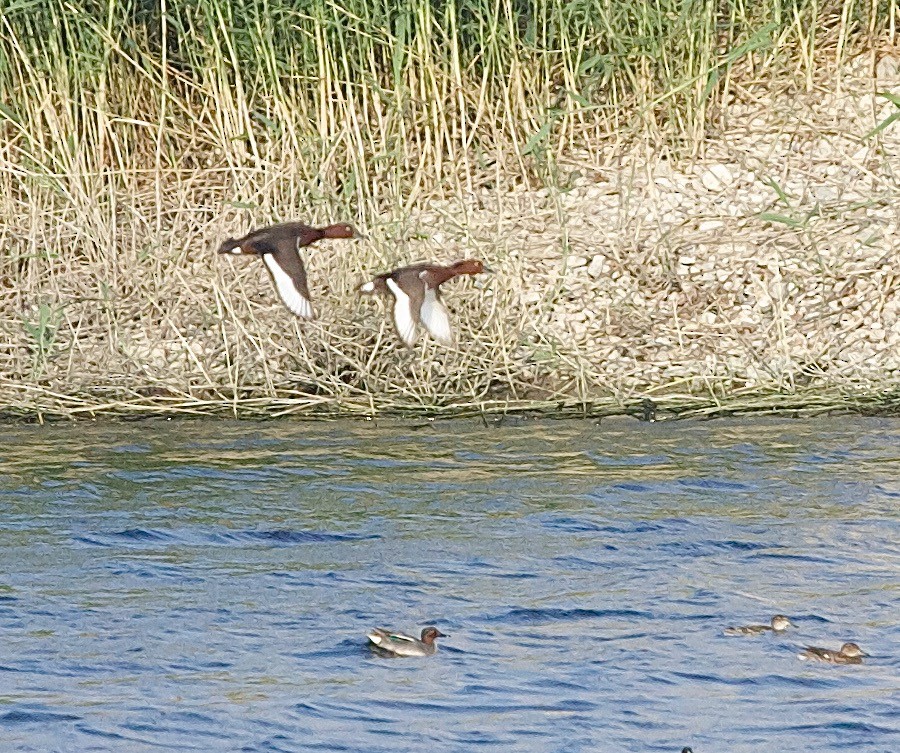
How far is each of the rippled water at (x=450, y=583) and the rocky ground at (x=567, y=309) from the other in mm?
379

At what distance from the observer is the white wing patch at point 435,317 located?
29.0 feet

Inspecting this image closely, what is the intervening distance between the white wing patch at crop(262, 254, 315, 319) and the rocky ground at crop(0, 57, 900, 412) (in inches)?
58.5

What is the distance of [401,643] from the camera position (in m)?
5.99

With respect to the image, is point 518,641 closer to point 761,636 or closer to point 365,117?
point 761,636

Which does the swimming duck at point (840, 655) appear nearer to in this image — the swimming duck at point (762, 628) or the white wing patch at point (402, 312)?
the swimming duck at point (762, 628)

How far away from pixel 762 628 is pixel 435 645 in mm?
1112

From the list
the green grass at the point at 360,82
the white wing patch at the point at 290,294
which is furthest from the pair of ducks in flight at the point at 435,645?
the green grass at the point at 360,82

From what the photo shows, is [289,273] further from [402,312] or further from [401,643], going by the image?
[401,643]

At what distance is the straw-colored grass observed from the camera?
9.87 metres

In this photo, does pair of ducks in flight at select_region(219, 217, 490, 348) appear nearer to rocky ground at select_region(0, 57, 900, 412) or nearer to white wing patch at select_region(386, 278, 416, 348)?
white wing patch at select_region(386, 278, 416, 348)

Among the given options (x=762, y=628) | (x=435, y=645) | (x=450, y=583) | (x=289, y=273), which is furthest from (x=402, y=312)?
(x=762, y=628)

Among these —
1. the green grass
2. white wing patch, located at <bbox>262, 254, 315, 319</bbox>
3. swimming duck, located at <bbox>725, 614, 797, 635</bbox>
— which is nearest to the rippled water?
swimming duck, located at <bbox>725, 614, 797, 635</bbox>

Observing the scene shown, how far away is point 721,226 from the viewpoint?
35.8ft

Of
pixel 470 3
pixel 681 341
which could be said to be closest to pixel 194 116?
pixel 470 3
